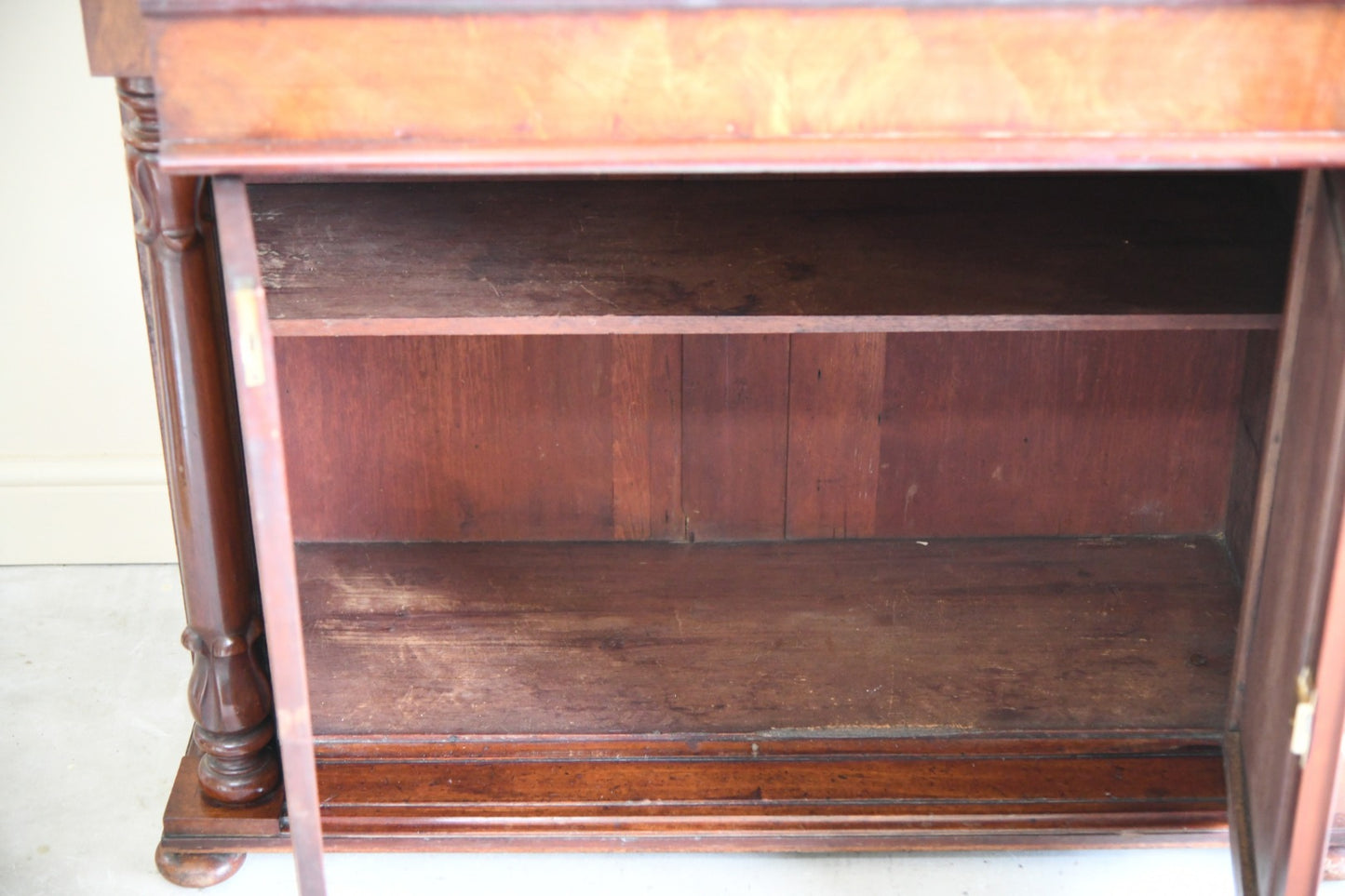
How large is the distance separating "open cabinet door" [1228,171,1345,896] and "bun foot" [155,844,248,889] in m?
1.05

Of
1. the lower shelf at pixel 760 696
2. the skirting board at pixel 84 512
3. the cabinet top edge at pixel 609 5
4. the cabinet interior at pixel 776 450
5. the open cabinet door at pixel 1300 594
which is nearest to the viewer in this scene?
the cabinet top edge at pixel 609 5

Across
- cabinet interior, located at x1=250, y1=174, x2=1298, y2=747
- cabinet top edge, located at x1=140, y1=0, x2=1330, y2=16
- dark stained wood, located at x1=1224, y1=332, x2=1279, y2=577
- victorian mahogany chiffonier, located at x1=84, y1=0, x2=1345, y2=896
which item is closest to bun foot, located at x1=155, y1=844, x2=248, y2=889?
victorian mahogany chiffonier, located at x1=84, y1=0, x2=1345, y2=896

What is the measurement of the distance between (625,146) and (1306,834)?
785mm

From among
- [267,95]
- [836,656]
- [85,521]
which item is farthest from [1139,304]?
[85,521]

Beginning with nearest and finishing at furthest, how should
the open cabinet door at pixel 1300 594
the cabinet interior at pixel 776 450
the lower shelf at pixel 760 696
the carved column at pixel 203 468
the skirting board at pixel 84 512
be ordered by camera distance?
the open cabinet door at pixel 1300 594
the carved column at pixel 203 468
the cabinet interior at pixel 776 450
the lower shelf at pixel 760 696
the skirting board at pixel 84 512

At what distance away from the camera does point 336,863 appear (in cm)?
158

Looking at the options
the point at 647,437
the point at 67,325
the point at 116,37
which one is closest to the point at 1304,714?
the point at 647,437

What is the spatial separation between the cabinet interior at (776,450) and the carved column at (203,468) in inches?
3.7

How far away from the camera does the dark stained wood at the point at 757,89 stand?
0.92 m

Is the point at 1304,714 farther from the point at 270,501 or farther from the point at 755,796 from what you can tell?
the point at 270,501

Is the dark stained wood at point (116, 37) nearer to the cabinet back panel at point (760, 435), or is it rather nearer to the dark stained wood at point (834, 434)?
the cabinet back panel at point (760, 435)

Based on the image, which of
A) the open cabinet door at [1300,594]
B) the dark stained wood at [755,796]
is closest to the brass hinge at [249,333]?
the dark stained wood at [755,796]

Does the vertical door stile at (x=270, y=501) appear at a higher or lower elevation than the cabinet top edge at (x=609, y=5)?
lower

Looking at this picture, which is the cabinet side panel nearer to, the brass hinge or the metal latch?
the brass hinge
